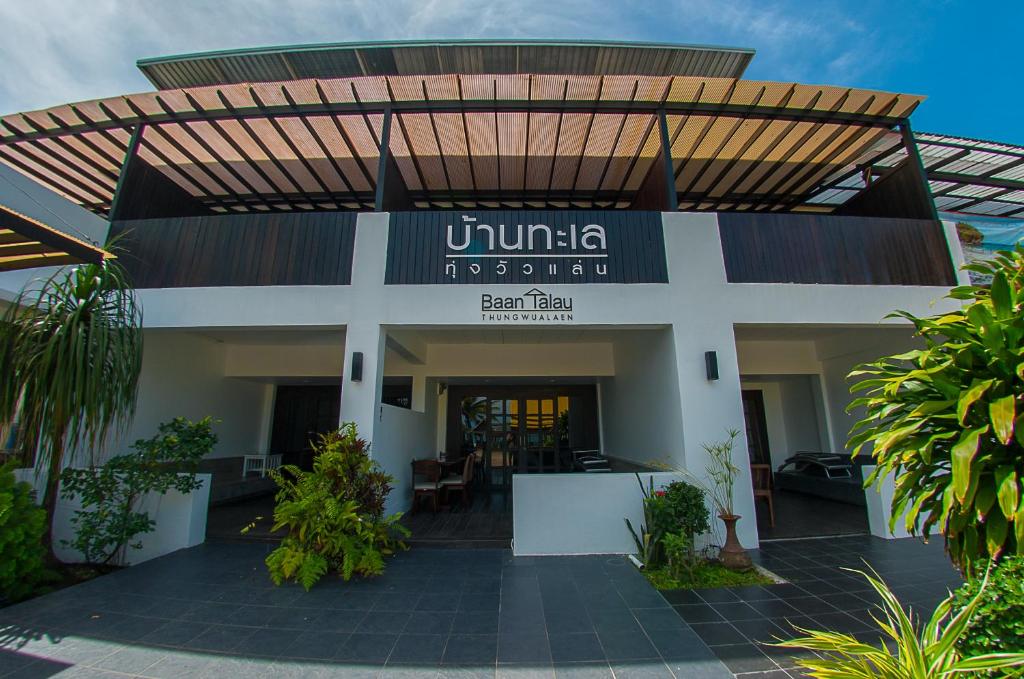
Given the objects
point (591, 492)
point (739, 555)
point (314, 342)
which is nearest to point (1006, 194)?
point (739, 555)

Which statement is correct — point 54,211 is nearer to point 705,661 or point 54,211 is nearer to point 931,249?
point 705,661

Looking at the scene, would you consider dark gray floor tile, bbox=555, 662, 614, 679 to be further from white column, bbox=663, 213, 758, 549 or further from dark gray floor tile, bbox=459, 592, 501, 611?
white column, bbox=663, 213, 758, 549

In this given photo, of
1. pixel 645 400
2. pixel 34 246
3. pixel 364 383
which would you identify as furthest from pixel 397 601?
pixel 34 246

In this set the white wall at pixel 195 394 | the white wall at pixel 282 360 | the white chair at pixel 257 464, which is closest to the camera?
the white wall at pixel 195 394

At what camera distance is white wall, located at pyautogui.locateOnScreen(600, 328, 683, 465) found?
16.9ft

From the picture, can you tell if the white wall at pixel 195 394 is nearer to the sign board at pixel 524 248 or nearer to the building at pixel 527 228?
the building at pixel 527 228

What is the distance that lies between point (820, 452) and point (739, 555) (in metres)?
5.63

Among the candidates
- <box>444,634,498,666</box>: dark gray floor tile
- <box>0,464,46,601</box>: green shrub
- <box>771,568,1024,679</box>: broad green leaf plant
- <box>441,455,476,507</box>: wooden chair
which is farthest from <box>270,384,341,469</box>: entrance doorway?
<box>771,568,1024,679</box>: broad green leaf plant

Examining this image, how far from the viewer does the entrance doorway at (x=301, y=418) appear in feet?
30.2

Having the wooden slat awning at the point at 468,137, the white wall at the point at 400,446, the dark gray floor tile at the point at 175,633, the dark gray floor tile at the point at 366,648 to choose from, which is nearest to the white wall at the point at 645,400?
the wooden slat awning at the point at 468,137

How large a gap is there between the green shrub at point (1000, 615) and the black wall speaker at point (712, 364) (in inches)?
130

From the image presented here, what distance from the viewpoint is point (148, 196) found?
6.43 metres

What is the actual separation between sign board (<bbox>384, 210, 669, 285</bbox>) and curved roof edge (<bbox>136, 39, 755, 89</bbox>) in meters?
2.20

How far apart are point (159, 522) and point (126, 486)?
1.89ft
